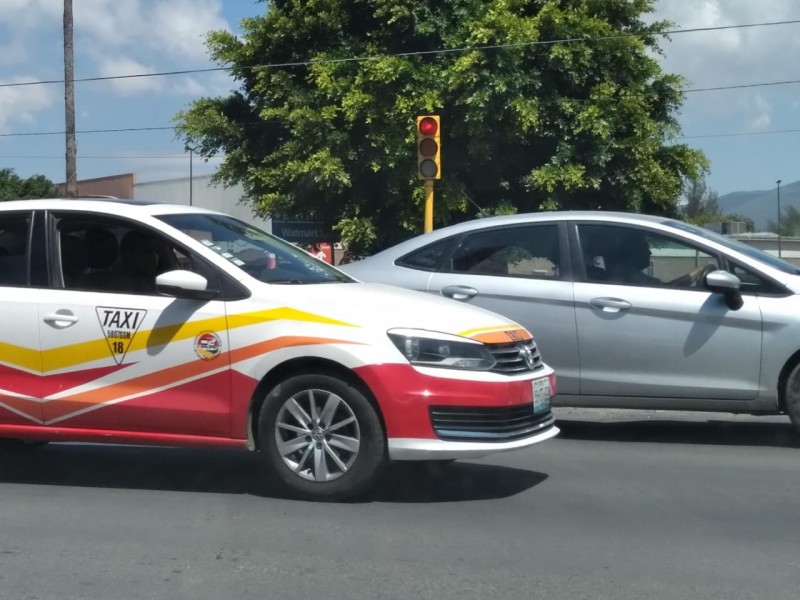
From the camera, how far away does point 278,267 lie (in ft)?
22.3

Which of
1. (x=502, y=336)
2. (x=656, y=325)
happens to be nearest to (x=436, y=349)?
(x=502, y=336)

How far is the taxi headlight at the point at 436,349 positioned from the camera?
5980 millimetres

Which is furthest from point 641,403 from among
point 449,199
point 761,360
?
point 449,199

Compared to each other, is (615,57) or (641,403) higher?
(615,57)

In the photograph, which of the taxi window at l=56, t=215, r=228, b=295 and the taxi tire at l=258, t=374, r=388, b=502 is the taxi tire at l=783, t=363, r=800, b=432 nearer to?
the taxi tire at l=258, t=374, r=388, b=502

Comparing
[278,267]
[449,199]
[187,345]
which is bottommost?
[187,345]

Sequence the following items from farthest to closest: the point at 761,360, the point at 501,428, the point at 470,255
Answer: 1. the point at 470,255
2. the point at 761,360
3. the point at 501,428

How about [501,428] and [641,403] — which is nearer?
[501,428]

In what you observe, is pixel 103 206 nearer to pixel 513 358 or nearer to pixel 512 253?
pixel 513 358

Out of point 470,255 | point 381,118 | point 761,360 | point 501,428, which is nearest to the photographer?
point 501,428

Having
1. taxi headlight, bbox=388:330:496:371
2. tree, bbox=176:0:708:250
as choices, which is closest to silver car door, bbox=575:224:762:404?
taxi headlight, bbox=388:330:496:371

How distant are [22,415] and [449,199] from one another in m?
13.5

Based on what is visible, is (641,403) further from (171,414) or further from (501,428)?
(171,414)

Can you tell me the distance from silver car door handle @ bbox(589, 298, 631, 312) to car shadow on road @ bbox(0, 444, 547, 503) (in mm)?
1485
